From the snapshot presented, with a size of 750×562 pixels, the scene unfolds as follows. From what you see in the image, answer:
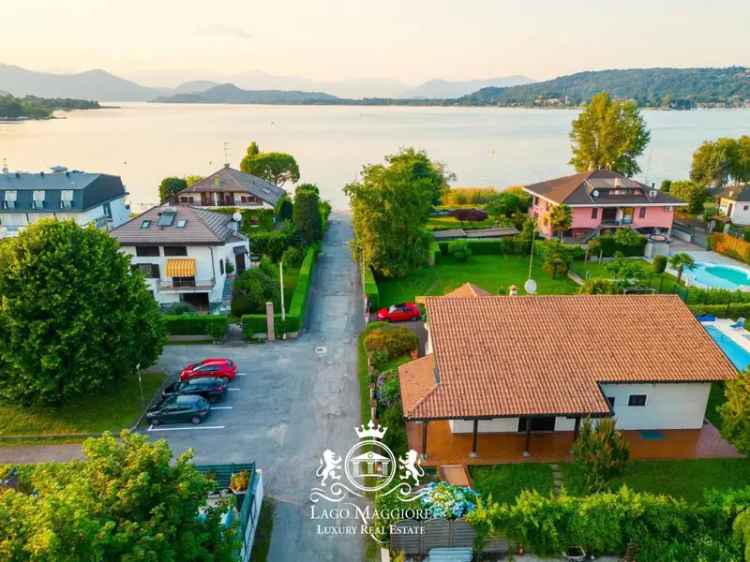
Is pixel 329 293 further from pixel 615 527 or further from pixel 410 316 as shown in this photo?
pixel 615 527

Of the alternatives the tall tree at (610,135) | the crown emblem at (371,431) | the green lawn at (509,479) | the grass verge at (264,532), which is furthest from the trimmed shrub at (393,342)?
the tall tree at (610,135)

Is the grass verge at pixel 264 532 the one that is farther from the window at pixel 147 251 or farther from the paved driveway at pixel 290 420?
the window at pixel 147 251

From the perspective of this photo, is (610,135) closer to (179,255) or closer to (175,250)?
(179,255)

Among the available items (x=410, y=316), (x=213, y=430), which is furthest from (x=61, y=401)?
(x=410, y=316)

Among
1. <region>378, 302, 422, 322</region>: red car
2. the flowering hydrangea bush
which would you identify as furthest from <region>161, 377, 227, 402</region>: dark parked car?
the flowering hydrangea bush

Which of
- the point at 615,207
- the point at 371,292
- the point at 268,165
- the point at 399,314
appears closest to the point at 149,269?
the point at 371,292

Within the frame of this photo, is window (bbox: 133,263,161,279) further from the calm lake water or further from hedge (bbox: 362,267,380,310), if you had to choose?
the calm lake water
